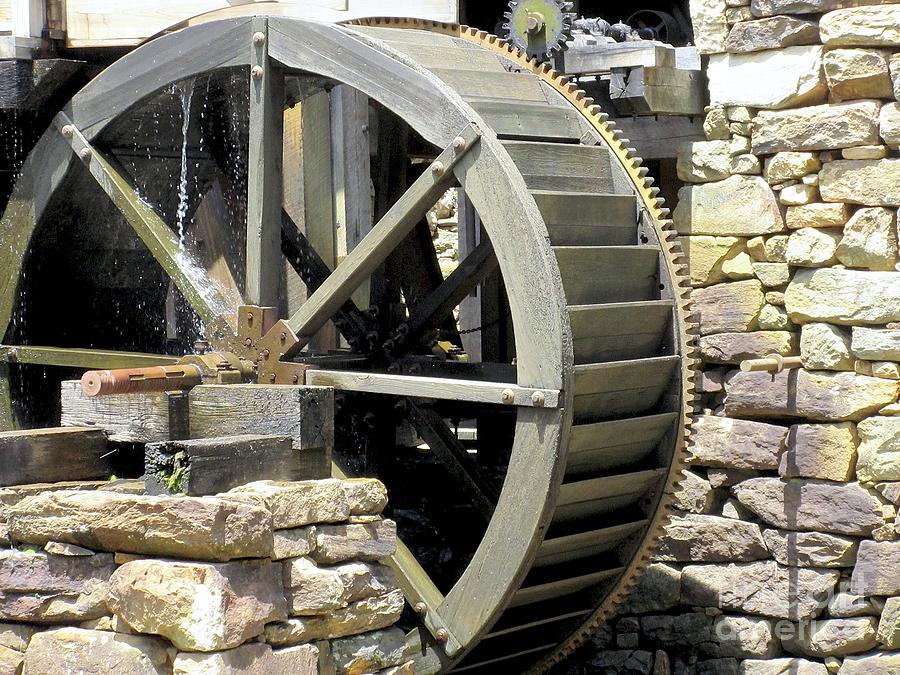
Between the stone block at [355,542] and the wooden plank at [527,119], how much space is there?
1.31 metres

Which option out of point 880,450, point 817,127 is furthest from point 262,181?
point 880,450

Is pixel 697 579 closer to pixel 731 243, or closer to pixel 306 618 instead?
pixel 731 243

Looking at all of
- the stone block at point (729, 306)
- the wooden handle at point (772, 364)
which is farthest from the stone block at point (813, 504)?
the stone block at point (729, 306)

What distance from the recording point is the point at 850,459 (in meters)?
4.89

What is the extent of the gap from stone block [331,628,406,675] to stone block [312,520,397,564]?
0.23 m

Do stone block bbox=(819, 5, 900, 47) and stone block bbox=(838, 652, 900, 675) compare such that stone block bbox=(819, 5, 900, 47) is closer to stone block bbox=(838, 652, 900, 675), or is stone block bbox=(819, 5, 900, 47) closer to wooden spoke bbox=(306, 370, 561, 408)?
wooden spoke bbox=(306, 370, 561, 408)

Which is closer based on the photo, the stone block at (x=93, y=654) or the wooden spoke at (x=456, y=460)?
the stone block at (x=93, y=654)

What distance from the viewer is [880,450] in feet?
15.8

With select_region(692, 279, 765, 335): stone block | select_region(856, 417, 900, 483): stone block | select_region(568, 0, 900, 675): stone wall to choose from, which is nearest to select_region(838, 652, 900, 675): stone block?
select_region(568, 0, 900, 675): stone wall

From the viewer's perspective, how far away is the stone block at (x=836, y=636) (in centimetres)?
494

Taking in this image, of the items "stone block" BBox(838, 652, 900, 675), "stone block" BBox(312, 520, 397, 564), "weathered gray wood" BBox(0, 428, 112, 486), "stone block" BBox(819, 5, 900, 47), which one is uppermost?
"stone block" BBox(819, 5, 900, 47)

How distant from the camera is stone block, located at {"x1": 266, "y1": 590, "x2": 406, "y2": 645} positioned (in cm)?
363

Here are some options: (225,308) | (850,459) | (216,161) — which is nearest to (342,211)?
(216,161)

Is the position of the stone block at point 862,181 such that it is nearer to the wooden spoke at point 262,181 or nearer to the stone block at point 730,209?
the stone block at point 730,209
